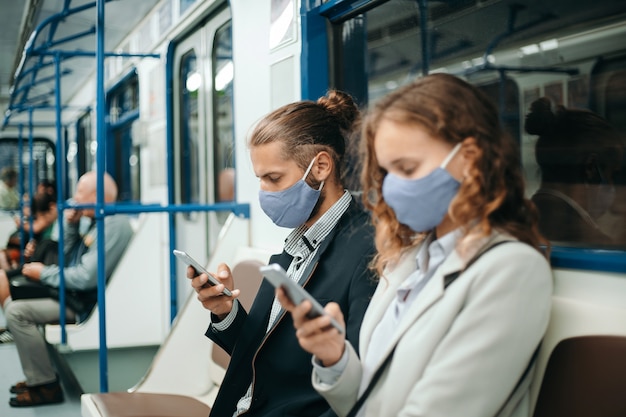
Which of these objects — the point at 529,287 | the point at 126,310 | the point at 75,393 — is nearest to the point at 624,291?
the point at 529,287

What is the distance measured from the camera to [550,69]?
5.57 feet

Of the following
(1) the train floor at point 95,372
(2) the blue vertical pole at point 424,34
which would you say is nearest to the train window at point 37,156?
(1) the train floor at point 95,372

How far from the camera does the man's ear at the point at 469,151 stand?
1285mm

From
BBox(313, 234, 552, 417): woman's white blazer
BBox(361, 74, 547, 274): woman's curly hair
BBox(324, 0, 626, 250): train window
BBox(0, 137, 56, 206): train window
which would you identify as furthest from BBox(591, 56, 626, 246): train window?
BBox(0, 137, 56, 206): train window

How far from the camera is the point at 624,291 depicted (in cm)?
140

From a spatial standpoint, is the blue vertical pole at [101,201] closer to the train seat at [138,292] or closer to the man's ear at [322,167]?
the man's ear at [322,167]

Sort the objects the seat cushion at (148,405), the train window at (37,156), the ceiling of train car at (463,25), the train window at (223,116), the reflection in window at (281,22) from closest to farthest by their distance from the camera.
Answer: the ceiling of train car at (463,25)
the seat cushion at (148,405)
the reflection in window at (281,22)
the train window at (223,116)
the train window at (37,156)

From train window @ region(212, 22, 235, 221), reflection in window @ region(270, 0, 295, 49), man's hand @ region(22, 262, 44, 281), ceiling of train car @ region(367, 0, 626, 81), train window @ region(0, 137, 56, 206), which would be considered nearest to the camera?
ceiling of train car @ region(367, 0, 626, 81)

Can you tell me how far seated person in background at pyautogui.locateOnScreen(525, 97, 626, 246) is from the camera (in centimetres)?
155

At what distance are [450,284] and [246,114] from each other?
2137 mm

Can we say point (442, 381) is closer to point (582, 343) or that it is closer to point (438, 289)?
point (438, 289)

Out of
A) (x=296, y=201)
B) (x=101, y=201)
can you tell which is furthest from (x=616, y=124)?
(x=101, y=201)

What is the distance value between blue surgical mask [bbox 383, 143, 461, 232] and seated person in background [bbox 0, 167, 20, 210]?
11.8m

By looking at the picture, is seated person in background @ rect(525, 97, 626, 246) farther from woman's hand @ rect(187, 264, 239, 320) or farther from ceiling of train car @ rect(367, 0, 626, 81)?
woman's hand @ rect(187, 264, 239, 320)
